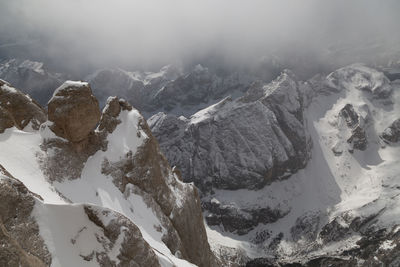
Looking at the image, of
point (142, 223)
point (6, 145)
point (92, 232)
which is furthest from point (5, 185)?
point (142, 223)

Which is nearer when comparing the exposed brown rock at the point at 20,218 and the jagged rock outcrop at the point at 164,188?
the exposed brown rock at the point at 20,218

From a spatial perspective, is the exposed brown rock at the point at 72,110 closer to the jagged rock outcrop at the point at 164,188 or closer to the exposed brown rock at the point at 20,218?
the jagged rock outcrop at the point at 164,188

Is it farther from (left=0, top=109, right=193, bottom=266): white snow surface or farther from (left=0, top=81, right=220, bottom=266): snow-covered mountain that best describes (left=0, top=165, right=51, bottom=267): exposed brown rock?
(left=0, top=109, right=193, bottom=266): white snow surface

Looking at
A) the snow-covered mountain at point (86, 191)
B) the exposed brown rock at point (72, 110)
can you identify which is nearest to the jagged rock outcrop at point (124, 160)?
the exposed brown rock at point (72, 110)

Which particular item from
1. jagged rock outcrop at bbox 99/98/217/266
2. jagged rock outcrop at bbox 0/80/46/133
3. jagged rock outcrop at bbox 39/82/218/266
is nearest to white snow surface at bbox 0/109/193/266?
jagged rock outcrop at bbox 39/82/218/266

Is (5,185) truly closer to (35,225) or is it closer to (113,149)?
(35,225)
